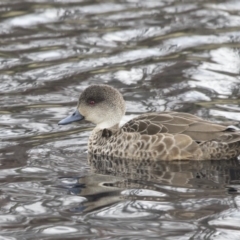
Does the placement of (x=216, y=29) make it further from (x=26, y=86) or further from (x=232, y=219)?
(x=232, y=219)

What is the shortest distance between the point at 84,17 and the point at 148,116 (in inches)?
261

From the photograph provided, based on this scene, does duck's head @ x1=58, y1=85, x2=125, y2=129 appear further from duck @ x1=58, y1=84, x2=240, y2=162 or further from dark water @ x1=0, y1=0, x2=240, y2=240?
dark water @ x1=0, y1=0, x2=240, y2=240

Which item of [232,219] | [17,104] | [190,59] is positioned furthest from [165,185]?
[190,59]

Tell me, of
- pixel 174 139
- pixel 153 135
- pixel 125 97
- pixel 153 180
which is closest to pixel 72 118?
pixel 153 135

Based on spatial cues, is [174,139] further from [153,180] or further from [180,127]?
[153,180]

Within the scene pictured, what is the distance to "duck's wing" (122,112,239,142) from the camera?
1088 centimetres

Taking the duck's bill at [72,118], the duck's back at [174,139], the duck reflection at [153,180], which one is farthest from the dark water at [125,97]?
the duck's bill at [72,118]

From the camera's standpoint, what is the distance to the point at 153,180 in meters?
10.1

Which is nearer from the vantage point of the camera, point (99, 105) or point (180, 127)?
point (180, 127)

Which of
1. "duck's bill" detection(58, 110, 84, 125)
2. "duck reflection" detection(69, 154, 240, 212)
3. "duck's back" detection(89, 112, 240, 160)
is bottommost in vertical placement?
"duck reflection" detection(69, 154, 240, 212)

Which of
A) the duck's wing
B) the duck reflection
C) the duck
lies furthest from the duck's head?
the duck reflection

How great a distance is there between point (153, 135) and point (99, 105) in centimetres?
81

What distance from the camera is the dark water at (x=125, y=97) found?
8828 millimetres

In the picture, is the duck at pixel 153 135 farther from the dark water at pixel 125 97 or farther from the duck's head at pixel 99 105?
the dark water at pixel 125 97
